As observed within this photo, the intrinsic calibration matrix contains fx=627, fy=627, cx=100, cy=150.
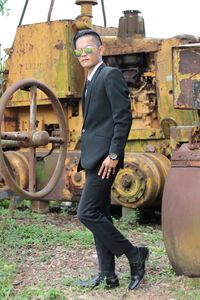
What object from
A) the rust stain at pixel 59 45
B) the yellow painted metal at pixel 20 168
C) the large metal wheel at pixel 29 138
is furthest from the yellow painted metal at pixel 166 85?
the large metal wheel at pixel 29 138

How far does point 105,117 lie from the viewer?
373 cm

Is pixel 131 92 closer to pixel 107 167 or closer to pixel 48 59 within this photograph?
pixel 48 59

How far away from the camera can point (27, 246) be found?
5059 millimetres

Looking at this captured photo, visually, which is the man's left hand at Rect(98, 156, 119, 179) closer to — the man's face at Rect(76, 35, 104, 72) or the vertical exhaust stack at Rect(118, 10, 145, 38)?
the man's face at Rect(76, 35, 104, 72)

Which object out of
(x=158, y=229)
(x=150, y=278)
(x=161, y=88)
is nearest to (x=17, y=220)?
(x=158, y=229)

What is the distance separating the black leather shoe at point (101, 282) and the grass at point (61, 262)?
0.04 meters

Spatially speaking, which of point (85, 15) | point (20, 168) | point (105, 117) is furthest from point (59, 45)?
point (105, 117)

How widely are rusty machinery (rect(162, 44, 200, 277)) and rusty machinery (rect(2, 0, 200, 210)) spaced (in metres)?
2.01

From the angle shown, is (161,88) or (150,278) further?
(161,88)

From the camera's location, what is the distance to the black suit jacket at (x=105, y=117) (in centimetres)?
361

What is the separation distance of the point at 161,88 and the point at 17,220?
199cm

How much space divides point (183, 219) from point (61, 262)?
1.18 meters

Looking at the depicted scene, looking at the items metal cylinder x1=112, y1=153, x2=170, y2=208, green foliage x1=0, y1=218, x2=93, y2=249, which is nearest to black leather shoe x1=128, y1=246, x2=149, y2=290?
green foliage x1=0, y1=218, x2=93, y2=249

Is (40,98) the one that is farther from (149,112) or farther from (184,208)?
(184,208)
